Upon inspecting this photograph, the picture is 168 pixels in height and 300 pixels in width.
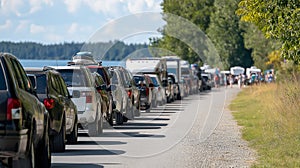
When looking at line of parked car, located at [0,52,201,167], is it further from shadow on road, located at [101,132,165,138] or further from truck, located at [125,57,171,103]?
truck, located at [125,57,171,103]

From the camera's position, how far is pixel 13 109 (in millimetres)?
11102

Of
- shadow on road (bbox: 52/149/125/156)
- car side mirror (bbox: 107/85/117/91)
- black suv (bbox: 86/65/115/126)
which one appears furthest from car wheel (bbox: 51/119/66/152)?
car side mirror (bbox: 107/85/117/91)

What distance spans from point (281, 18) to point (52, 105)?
689cm

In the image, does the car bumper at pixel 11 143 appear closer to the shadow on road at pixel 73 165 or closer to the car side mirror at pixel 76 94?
the shadow on road at pixel 73 165

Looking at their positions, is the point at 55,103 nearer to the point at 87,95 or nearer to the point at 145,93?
the point at 87,95

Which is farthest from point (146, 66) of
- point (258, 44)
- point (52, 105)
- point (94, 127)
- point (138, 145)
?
point (258, 44)

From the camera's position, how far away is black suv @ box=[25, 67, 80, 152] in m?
16.4

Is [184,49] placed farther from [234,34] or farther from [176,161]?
[176,161]

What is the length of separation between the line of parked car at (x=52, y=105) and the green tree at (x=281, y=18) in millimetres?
4486

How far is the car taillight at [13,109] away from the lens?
1106 cm

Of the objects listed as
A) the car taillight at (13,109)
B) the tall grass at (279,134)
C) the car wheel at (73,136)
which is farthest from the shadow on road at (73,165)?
the car taillight at (13,109)

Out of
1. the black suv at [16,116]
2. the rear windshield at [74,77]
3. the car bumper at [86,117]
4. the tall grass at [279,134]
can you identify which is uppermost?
the rear windshield at [74,77]

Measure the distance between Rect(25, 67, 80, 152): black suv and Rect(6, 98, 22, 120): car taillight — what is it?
4.36 m

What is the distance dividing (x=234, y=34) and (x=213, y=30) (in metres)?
2.36
